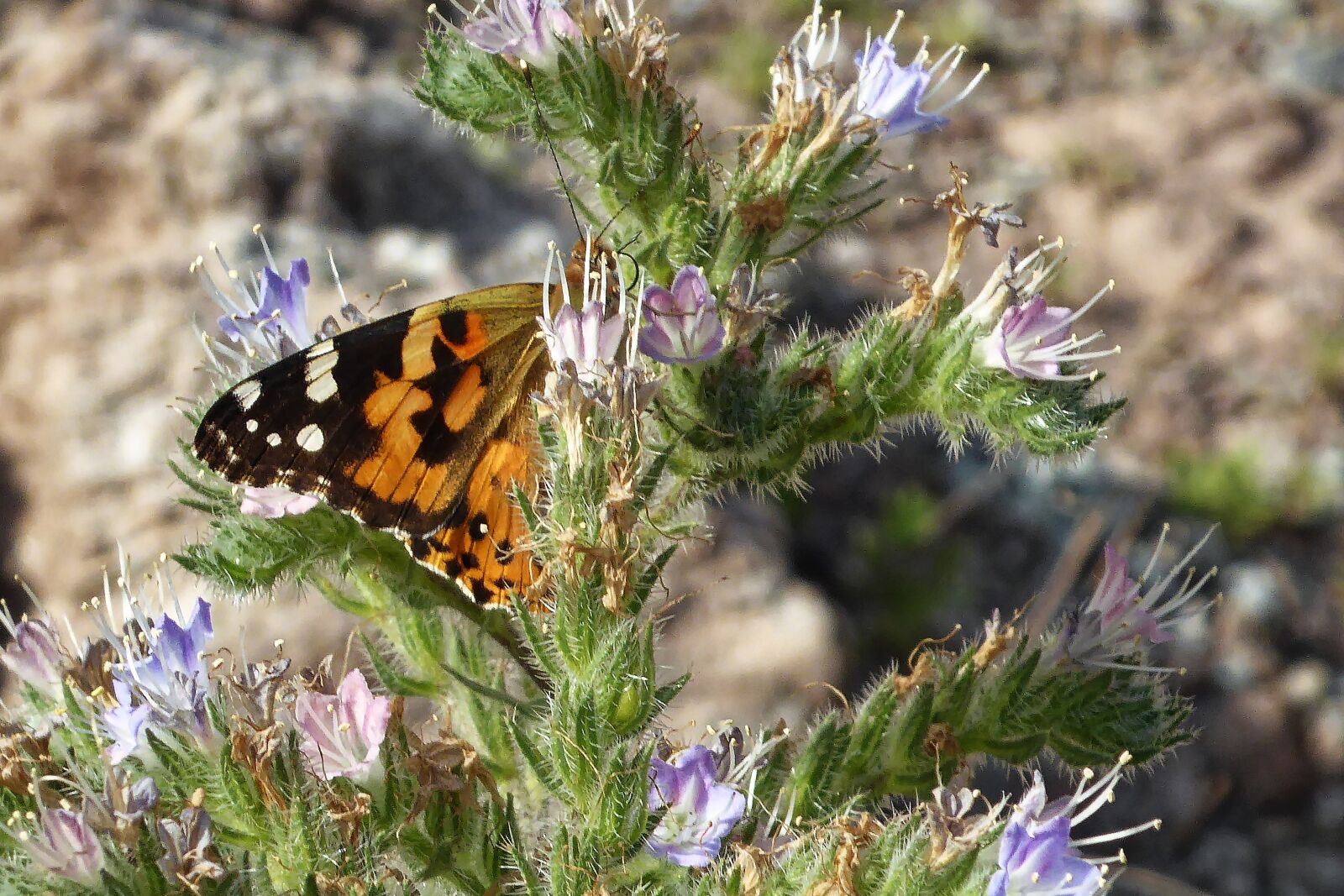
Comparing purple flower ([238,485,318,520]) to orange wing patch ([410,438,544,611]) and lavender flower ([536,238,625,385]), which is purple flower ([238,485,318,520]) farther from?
lavender flower ([536,238,625,385])

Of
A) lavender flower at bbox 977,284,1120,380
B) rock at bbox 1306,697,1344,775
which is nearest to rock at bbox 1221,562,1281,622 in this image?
rock at bbox 1306,697,1344,775

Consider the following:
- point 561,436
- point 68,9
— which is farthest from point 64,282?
point 561,436

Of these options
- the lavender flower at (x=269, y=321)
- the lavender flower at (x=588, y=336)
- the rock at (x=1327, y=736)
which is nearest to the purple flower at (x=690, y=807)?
the lavender flower at (x=588, y=336)

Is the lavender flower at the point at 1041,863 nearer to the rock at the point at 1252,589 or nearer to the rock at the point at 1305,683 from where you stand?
the rock at the point at 1305,683

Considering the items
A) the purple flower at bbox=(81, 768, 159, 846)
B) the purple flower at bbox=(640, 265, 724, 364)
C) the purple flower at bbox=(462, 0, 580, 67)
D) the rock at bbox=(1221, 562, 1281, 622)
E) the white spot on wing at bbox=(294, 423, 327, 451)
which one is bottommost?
the purple flower at bbox=(81, 768, 159, 846)

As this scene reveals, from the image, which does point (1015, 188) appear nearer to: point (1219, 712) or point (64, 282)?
point (1219, 712)

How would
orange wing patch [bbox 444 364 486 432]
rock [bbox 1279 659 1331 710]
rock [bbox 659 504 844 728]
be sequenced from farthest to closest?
rock [bbox 1279 659 1331 710], rock [bbox 659 504 844 728], orange wing patch [bbox 444 364 486 432]

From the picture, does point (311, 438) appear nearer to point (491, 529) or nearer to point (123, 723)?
point (491, 529)
